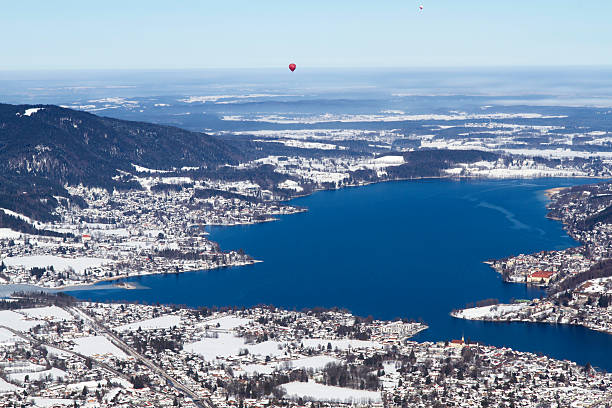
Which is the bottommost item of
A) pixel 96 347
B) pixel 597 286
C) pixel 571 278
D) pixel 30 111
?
pixel 96 347

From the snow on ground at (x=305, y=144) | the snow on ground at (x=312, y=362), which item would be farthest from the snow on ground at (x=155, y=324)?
the snow on ground at (x=305, y=144)

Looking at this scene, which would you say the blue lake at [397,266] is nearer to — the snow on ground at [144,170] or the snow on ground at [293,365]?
the snow on ground at [293,365]

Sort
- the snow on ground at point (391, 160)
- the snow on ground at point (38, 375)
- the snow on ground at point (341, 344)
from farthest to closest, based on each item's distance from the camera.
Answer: the snow on ground at point (391, 160) → the snow on ground at point (341, 344) → the snow on ground at point (38, 375)

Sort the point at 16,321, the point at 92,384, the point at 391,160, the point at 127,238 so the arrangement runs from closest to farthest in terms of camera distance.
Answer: the point at 92,384 → the point at 16,321 → the point at 127,238 → the point at 391,160

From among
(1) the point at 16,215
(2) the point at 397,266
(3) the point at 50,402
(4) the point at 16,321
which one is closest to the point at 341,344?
(3) the point at 50,402

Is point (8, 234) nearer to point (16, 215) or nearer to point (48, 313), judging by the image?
point (16, 215)

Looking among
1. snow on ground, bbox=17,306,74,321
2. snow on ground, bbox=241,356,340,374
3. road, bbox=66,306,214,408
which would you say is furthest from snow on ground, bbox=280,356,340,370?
snow on ground, bbox=17,306,74,321

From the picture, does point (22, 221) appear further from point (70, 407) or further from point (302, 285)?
point (70, 407)

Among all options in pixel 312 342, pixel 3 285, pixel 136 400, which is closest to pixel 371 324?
pixel 312 342
